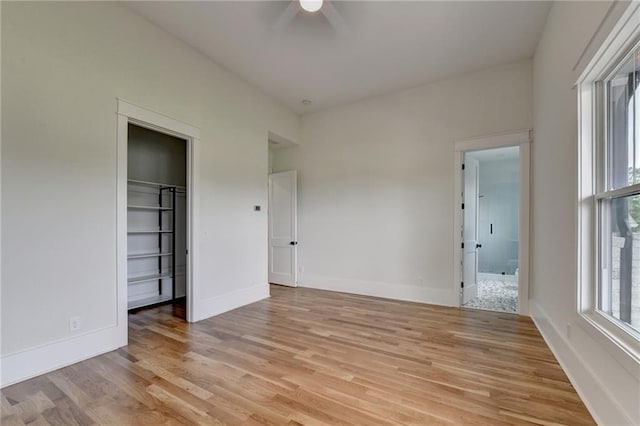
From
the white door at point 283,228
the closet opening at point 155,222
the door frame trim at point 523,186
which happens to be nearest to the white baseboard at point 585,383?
the door frame trim at point 523,186

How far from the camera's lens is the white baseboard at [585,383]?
164 centimetres

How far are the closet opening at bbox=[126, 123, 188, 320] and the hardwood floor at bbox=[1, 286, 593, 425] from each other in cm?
99

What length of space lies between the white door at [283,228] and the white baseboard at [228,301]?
0.96 meters

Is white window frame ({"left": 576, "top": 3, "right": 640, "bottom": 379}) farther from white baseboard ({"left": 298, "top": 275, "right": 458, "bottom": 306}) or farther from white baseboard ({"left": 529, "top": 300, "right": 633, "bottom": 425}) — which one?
white baseboard ({"left": 298, "top": 275, "right": 458, "bottom": 306})

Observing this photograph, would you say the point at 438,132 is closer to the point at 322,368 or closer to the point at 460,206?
the point at 460,206

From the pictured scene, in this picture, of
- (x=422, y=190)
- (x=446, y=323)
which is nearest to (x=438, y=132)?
(x=422, y=190)

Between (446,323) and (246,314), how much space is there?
8.54 ft

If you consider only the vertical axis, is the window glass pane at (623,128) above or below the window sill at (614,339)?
above

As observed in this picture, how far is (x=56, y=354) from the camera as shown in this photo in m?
2.51

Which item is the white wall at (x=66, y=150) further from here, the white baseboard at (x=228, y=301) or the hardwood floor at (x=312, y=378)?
the hardwood floor at (x=312, y=378)

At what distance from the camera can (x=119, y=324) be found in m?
2.96

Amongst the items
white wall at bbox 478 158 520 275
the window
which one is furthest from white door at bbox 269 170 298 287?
white wall at bbox 478 158 520 275

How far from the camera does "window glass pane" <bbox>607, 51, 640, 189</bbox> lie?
1.68 metres

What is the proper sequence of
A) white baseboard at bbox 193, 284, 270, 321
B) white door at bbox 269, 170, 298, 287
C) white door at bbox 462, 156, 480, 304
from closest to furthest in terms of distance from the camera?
1. white baseboard at bbox 193, 284, 270, 321
2. white door at bbox 462, 156, 480, 304
3. white door at bbox 269, 170, 298, 287
